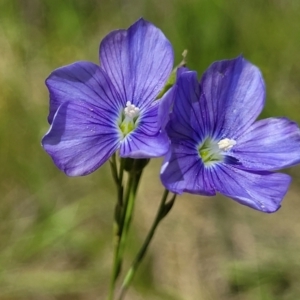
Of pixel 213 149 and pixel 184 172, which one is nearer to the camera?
pixel 184 172

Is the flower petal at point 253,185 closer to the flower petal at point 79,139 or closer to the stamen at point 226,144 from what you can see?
the stamen at point 226,144

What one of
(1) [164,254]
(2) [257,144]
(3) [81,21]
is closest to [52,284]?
(1) [164,254]

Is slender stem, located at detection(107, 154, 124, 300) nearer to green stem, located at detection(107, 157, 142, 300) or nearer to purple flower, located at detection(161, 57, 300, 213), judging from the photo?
green stem, located at detection(107, 157, 142, 300)

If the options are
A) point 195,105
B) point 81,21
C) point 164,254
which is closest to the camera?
point 195,105

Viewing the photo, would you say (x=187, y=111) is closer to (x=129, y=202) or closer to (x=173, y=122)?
(x=173, y=122)

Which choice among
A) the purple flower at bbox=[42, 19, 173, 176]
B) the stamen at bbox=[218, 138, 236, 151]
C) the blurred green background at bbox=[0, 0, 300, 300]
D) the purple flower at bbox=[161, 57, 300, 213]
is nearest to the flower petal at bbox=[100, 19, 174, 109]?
the purple flower at bbox=[42, 19, 173, 176]

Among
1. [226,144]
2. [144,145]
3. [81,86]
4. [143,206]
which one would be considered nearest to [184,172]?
[144,145]

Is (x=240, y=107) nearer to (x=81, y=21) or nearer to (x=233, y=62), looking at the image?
(x=233, y=62)
